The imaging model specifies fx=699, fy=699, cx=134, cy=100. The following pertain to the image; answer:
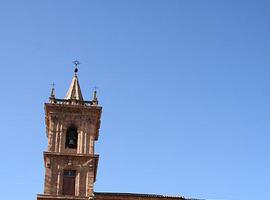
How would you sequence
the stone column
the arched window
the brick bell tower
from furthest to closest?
the arched window, the brick bell tower, the stone column

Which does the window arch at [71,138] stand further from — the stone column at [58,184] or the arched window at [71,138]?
the stone column at [58,184]

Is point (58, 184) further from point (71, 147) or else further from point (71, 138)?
point (71, 138)

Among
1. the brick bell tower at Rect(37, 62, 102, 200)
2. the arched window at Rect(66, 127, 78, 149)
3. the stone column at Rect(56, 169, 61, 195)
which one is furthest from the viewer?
the arched window at Rect(66, 127, 78, 149)

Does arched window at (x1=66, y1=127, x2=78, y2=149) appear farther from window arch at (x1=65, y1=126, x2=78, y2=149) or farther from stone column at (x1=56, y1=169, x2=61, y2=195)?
stone column at (x1=56, y1=169, x2=61, y2=195)

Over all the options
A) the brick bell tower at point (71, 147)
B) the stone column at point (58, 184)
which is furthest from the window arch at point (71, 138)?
the stone column at point (58, 184)

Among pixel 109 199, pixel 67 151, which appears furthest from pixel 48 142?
pixel 109 199

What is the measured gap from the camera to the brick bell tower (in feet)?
163

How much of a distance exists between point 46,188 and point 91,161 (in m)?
3.84

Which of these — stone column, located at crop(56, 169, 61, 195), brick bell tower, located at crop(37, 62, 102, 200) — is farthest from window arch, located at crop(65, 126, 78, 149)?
stone column, located at crop(56, 169, 61, 195)

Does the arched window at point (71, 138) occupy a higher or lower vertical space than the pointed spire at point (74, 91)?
lower

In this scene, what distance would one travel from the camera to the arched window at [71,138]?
51.8m

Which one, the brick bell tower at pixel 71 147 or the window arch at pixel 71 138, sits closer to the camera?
the brick bell tower at pixel 71 147

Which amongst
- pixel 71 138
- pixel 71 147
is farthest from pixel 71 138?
pixel 71 147

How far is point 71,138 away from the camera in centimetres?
5206
